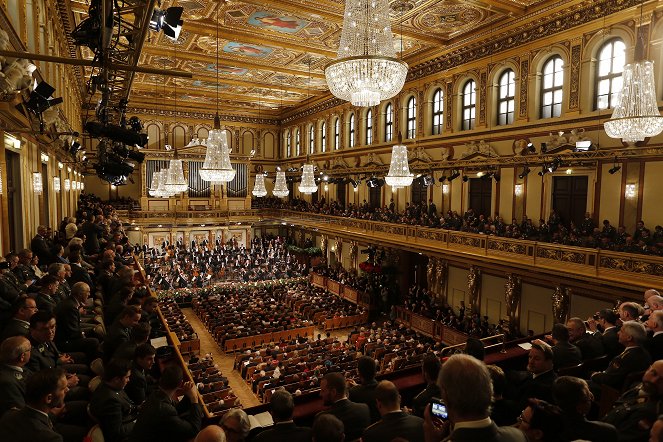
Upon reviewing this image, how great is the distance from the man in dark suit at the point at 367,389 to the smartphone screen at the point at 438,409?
93 cm

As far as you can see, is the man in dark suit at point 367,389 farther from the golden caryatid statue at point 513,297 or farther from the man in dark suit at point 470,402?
the golden caryatid statue at point 513,297

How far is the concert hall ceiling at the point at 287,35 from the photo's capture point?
1380 cm

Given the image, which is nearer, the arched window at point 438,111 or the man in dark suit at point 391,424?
the man in dark suit at point 391,424

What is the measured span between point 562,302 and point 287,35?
46.2 ft

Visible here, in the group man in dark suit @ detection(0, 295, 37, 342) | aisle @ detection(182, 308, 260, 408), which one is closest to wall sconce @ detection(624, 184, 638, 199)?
aisle @ detection(182, 308, 260, 408)

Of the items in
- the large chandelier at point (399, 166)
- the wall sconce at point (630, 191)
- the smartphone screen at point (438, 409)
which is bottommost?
the smartphone screen at point (438, 409)

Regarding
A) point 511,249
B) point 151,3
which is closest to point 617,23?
point 511,249

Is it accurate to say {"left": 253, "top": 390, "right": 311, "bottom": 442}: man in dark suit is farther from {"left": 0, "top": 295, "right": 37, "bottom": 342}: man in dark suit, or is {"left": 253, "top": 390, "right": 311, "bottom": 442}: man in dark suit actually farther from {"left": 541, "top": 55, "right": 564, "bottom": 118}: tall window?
{"left": 541, "top": 55, "right": 564, "bottom": 118}: tall window

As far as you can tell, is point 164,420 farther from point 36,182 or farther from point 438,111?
point 438,111

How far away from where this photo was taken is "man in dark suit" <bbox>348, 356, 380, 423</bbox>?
396cm

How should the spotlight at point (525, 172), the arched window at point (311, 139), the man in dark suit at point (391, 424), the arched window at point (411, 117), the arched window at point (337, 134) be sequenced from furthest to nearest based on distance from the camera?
the arched window at point (311, 139) → the arched window at point (337, 134) → the arched window at point (411, 117) → the spotlight at point (525, 172) → the man in dark suit at point (391, 424)

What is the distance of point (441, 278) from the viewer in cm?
1753

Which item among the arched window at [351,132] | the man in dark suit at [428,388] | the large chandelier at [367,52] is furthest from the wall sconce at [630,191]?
the arched window at [351,132]

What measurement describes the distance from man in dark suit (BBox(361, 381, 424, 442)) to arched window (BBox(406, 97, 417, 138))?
18.1m
